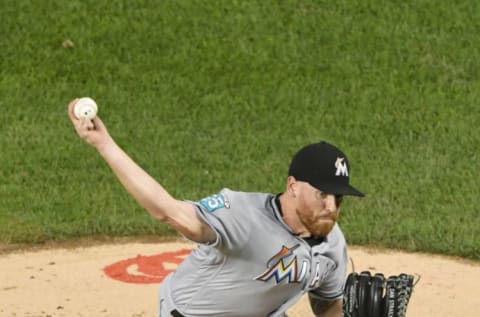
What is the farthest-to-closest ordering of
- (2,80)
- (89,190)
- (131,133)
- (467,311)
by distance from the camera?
(2,80) < (131,133) < (89,190) < (467,311)

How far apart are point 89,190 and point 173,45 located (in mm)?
3523

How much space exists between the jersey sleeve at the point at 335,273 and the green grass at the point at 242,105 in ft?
11.5

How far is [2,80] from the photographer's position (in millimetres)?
13688

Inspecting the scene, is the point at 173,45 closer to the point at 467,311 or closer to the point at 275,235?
the point at 467,311

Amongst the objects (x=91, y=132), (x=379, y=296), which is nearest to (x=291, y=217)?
(x=379, y=296)

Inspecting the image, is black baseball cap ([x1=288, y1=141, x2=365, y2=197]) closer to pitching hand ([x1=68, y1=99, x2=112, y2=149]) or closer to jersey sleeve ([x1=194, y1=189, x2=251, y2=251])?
jersey sleeve ([x1=194, y1=189, x2=251, y2=251])

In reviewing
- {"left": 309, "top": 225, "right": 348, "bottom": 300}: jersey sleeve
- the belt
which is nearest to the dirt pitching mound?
{"left": 309, "top": 225, "right": 348, "bottom": 300}: jersey sleeve

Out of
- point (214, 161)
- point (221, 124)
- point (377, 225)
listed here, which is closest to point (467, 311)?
point (377, 225)

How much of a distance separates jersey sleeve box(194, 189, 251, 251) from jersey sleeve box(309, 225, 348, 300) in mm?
656

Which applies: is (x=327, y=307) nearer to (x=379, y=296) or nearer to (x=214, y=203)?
(x=379, y=296)

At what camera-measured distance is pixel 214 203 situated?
225 inches

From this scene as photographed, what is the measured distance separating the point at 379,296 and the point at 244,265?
0.69 meters

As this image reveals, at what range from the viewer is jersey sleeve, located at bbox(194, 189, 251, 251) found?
5625mm

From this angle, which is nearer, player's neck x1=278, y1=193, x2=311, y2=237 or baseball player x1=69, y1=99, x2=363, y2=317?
baseball player x1=69, y1=99, x2=363, y2=317
